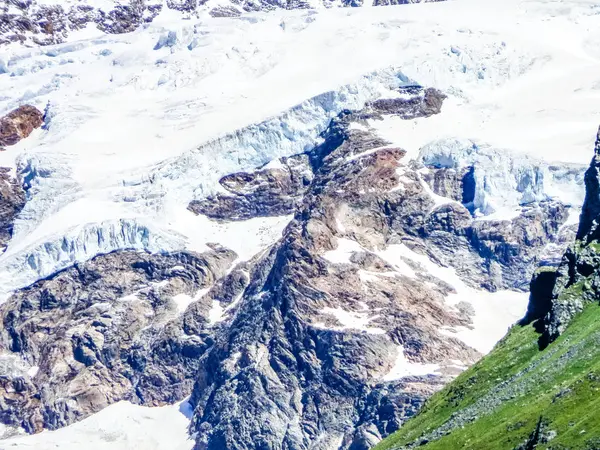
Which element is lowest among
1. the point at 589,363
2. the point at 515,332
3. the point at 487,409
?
the point at 515,332

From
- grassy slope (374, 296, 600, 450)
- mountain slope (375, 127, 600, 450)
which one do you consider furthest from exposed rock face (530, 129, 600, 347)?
grassy slope (374, 296, 600, 450)

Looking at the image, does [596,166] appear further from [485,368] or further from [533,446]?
[533,446]

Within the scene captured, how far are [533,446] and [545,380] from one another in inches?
797

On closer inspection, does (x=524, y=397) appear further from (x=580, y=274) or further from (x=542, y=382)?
(x=580, y=274)

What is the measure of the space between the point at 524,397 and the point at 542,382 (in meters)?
2.04

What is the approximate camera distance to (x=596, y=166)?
159875 millimetres

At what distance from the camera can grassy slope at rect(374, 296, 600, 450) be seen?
366 feet

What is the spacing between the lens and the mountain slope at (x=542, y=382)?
372 ft

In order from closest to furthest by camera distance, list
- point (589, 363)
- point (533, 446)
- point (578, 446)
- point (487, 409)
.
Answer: point (578, 446), point (533, 446), point (589, 363), point (487, 409)

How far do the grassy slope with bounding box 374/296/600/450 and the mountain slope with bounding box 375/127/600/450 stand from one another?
121mm

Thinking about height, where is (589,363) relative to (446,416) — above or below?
above

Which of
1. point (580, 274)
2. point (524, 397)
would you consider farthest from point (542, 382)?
point (580, 274)

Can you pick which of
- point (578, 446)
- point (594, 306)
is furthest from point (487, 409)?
point (578, 446)

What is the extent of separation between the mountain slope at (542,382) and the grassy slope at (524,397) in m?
0.12
